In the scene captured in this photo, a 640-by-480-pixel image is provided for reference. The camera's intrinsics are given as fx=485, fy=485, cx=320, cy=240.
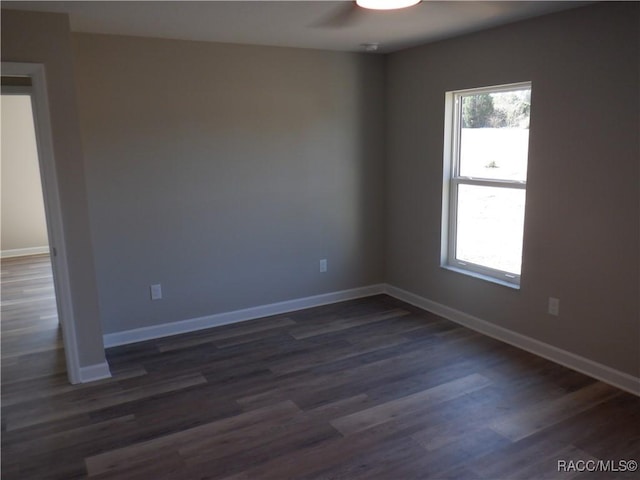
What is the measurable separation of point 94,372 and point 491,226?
10.2 feet

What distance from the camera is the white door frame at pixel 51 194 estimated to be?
9.23 feet

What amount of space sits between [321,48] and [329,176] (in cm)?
112

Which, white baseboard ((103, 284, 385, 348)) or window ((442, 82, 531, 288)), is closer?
window ((442, 82, 531, 288))

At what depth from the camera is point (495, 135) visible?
373cm

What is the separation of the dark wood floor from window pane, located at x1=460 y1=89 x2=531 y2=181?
133 cm

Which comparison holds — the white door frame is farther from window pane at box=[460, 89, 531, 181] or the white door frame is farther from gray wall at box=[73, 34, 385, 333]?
window pane at box=[460, 89, 531, 181]

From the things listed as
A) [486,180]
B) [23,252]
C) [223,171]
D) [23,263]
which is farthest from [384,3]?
[23,252]

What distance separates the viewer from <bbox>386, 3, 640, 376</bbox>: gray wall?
2.84 metres

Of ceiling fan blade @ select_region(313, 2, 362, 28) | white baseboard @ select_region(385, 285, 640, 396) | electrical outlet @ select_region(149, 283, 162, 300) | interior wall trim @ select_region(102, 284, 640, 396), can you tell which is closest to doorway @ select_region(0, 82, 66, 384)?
interior wall trim @ select_region(102, 284, 640, 396)

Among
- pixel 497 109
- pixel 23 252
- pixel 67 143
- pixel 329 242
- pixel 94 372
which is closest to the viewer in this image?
pixel 67 143

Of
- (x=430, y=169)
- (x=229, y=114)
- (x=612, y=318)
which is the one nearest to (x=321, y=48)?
(x=229, y=114)

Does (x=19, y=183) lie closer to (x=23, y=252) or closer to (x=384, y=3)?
(x=23, y=252)

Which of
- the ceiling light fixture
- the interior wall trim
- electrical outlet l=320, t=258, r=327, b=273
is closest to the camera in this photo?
the ceiling light fixture

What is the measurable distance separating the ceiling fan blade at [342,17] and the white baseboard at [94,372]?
2708 mm
